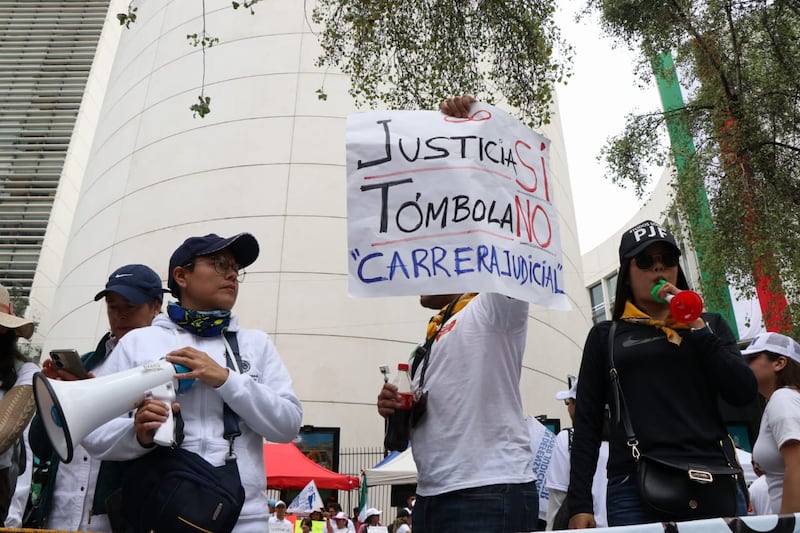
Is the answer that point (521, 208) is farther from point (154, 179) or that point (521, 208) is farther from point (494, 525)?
point (154, 179)

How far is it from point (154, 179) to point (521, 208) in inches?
800

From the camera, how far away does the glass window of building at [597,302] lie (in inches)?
1480

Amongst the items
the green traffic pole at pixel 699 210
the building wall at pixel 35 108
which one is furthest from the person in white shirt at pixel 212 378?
the building wall at pixel 35 108

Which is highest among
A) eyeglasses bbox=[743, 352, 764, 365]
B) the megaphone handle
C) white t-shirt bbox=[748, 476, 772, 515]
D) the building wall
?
the building wall

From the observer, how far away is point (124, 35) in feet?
96.7

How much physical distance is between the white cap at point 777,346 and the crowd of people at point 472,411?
14.6 inches

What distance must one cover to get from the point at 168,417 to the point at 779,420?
2.52 m

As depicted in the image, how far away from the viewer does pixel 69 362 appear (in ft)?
8.18

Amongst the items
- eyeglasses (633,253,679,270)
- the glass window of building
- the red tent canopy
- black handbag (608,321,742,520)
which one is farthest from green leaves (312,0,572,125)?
the glass window of building

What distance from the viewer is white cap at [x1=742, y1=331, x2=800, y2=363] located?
11.2ft

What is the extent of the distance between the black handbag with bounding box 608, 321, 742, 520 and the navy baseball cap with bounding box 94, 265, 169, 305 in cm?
221

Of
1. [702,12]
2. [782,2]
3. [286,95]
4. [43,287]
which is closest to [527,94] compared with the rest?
[782,2]

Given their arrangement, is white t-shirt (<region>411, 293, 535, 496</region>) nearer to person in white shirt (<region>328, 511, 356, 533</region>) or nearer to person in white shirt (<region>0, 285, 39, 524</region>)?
person in white shirt (<region>0, 285, 39, 524</region>)

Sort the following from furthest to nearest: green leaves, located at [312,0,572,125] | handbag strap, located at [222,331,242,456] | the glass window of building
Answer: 1. the glass window of building
2. green leaves, located at [312,0,572,125]
3. handbag strap, located at [222,331,242,456]
